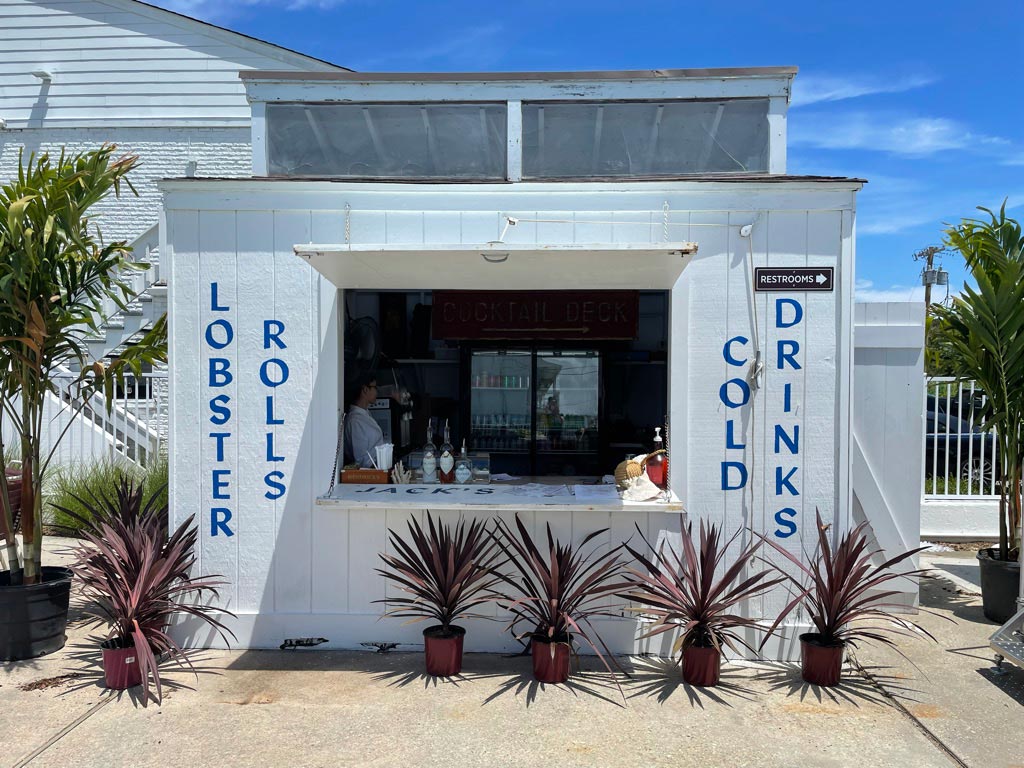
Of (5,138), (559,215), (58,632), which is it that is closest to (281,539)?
(58,632)

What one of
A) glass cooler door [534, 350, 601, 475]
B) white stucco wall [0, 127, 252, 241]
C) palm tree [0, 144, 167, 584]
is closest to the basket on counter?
palm tree [0, 144, 167, 584]

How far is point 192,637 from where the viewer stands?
5395mm

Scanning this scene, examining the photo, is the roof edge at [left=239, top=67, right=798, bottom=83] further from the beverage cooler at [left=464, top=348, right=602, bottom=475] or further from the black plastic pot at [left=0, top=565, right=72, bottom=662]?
the black plastic pot at [left=0, top=565, right=72, bottom=662]

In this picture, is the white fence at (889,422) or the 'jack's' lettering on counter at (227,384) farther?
the white fence at (889,422)

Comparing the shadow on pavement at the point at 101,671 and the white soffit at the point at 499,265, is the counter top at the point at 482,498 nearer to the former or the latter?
the shadow on pavement at the point at 101,671

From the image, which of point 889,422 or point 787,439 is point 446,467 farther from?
point 889,422

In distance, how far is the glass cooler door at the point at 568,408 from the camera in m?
8.56

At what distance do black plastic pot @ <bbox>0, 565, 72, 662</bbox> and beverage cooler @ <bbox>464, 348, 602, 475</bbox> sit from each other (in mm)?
4411

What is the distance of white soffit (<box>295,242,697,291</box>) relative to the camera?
4484mm

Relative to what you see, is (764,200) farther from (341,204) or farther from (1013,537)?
(1013,537)

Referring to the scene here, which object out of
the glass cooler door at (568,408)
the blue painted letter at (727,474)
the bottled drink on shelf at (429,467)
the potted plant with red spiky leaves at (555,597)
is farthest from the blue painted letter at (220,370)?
the glass cooler door at (568,408)

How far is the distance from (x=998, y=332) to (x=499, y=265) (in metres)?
4.01

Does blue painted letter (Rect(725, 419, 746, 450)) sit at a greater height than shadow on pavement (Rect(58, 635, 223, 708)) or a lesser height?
greater

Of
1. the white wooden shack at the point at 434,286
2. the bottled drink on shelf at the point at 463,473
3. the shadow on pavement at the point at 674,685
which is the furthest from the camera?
the bottled drink on shelf at the point at 463,473
